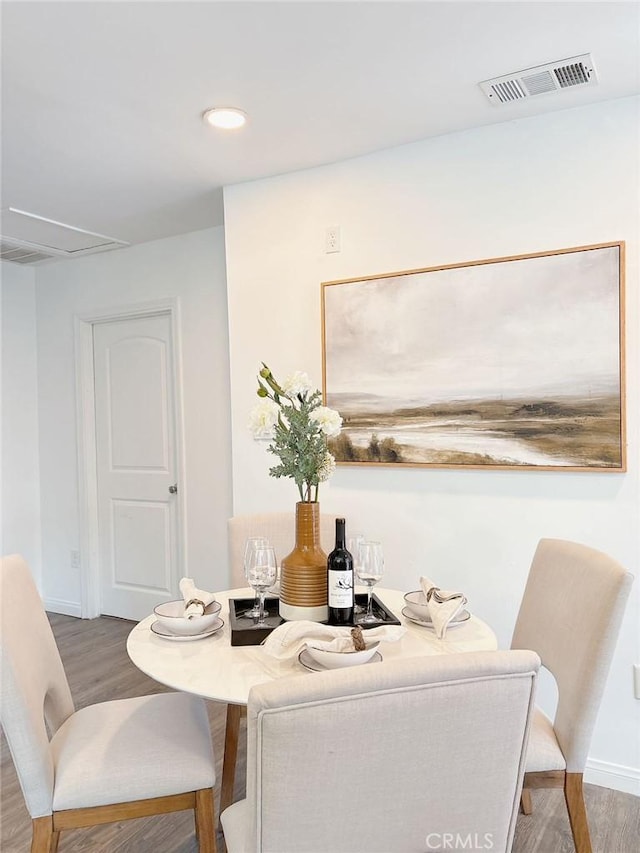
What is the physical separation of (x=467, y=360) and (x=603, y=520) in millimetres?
791

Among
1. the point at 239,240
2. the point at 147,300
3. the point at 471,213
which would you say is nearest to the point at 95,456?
the point at 147,300

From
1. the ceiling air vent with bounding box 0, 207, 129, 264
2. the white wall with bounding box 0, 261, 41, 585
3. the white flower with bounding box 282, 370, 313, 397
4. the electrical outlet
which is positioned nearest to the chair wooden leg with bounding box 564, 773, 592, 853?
the white flower with bounding box 282, 370, 313, 397

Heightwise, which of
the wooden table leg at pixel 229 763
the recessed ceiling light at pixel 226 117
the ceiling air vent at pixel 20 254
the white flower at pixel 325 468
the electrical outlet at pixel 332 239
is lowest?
the wooden table leg at pixel 229 763

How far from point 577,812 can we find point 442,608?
57 cm

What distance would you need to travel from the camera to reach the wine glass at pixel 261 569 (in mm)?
1656

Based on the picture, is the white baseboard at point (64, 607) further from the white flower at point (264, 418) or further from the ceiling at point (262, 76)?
the white flower at point (264, 418)

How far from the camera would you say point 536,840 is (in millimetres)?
1903

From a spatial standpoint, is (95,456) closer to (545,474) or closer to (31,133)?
(31,133)

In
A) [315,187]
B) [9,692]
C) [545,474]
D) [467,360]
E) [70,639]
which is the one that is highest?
[315,187]

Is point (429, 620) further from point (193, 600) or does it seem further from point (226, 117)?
point (226, 117)

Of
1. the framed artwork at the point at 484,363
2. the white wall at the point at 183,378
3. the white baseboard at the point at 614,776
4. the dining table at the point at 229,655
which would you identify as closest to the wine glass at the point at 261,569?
the dining table at the point at 229,655

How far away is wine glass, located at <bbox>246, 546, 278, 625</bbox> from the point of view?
1.66m

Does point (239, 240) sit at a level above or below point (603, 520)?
above

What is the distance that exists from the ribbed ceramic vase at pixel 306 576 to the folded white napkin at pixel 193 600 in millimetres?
236
